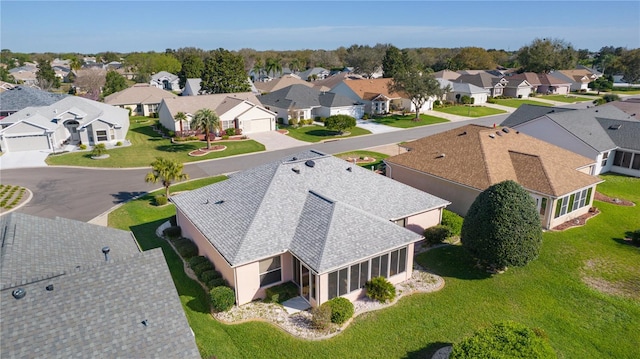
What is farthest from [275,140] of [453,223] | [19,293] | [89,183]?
[19,293]

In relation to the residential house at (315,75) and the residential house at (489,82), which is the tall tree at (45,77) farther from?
the residential house at (489,82)

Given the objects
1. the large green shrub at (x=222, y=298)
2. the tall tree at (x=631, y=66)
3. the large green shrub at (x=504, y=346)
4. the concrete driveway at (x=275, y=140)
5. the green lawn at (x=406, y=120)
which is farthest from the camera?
the tall tree at (x=631, y=66)

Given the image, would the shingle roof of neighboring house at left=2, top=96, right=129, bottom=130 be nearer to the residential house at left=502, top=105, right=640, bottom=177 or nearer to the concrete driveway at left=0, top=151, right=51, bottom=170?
the concrete driveway at left=0, top=151, right=51, bottom=170

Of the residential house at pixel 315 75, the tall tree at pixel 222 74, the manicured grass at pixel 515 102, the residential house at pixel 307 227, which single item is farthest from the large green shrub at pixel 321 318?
the residential house at pixel 315 75

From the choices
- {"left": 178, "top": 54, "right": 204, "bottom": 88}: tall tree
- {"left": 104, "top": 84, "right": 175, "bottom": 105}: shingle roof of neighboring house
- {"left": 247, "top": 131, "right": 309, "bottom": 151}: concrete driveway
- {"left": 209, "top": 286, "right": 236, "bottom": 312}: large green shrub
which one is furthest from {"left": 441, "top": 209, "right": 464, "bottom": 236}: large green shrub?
{"left": 178, "top": 54, "right": 204, "bottom": 88}: tall tree

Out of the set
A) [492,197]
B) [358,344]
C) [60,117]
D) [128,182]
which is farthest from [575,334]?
[60,117]

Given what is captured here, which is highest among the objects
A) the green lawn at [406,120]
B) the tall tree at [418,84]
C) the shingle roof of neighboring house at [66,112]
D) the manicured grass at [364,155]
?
the tall tree at [418,84]
